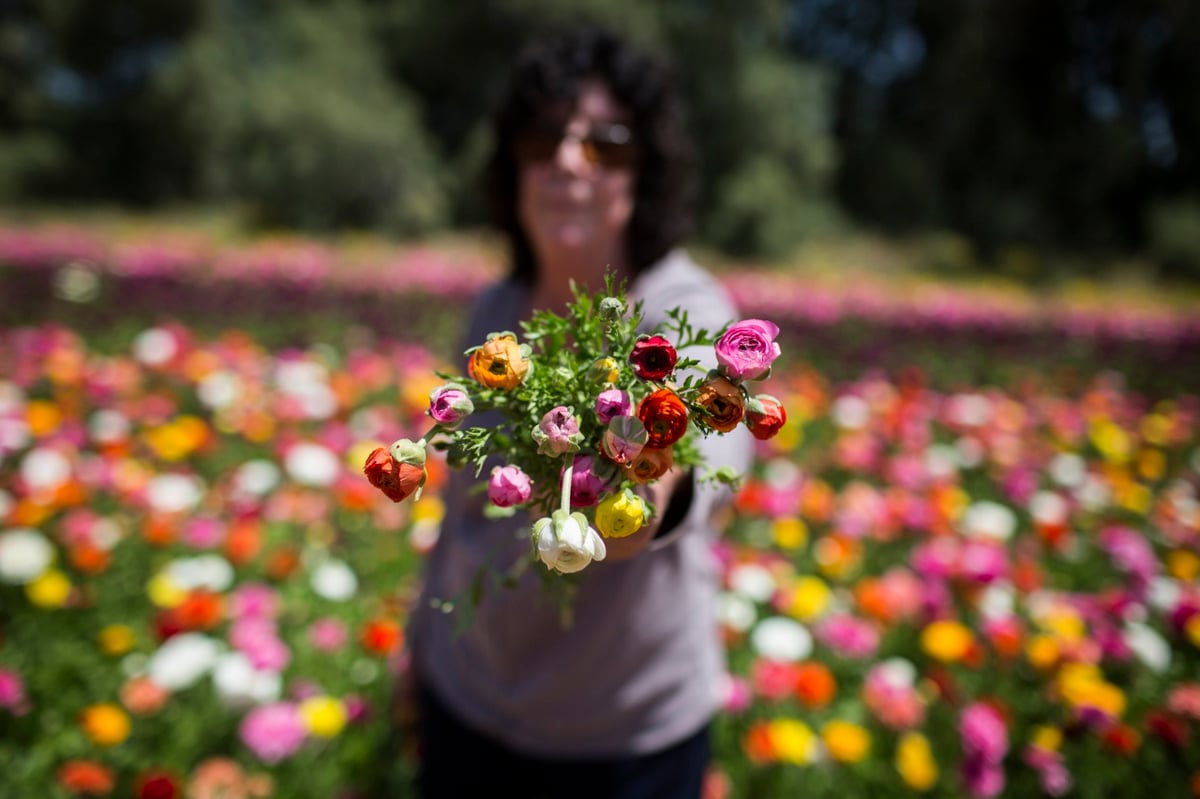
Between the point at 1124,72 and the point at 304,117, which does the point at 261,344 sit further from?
the point at 1124,72

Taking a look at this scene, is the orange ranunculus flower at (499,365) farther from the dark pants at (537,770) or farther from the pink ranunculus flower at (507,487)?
the dark pants at (537,770)

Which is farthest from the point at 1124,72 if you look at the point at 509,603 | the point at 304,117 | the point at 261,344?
the point at 509,603

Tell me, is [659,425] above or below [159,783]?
above

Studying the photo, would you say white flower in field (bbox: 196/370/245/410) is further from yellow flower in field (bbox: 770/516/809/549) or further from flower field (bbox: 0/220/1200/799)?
yellow flower in field (bbox: 770/516/809/549)

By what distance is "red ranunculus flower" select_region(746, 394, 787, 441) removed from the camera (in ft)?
1.47

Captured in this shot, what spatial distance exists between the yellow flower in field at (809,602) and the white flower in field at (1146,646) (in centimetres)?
61

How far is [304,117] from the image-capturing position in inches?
369

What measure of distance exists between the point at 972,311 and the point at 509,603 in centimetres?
440

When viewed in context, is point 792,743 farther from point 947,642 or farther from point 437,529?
point 437,529

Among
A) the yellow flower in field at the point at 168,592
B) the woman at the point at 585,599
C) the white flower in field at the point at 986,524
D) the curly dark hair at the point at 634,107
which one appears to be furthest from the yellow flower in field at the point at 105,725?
the white flower in field at the point at 986,524

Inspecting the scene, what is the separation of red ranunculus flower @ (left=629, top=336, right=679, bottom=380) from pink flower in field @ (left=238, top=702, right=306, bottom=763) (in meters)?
1.21

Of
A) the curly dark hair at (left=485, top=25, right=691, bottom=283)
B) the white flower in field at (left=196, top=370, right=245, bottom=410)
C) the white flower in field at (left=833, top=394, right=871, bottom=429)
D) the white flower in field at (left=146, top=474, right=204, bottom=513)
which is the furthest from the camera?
the white flower in field at (left=833, top=394, right=871, bottom=429)

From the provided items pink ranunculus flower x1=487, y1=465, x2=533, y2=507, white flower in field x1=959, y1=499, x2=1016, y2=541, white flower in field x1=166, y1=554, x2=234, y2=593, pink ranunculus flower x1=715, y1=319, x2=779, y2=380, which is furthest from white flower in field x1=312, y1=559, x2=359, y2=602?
white flower in field x1=959, y1=499, x2=1016, y2=541

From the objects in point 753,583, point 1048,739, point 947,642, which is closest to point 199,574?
point 753,583
